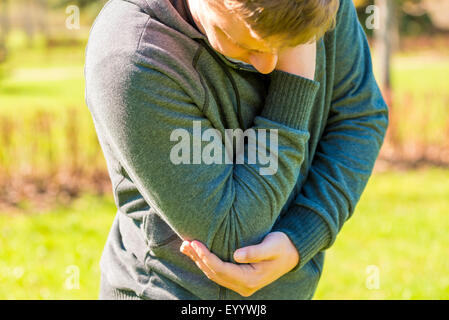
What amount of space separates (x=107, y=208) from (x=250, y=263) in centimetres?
538

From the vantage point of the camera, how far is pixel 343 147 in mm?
1722

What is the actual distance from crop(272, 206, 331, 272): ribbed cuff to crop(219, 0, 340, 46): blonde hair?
0.57 meters

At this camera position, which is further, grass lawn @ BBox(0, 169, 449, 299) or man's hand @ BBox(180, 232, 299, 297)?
grass lawn @ BBox(0, 169, 449, 299)

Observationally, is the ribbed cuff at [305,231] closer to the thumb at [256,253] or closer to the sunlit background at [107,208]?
the thumb at [256,253]

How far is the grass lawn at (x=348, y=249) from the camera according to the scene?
14.9 feet

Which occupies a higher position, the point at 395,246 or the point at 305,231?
the point at 305,231

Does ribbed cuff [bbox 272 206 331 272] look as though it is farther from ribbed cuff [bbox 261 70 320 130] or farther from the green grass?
the green grass

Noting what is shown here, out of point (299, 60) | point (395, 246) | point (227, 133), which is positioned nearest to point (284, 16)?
point (299, 60)

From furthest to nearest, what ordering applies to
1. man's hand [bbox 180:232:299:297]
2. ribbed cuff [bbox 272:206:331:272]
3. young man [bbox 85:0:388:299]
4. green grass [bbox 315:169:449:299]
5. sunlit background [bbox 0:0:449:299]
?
sunlit background [bbox 0:0:449:299], green grass [bbox 315:169:449:299], ribbed cuff [bbox 272:206:331:272], man's hand [bbox 180:232:299:297], young man [bbox 85:0:388:299]

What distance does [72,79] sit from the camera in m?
20.8

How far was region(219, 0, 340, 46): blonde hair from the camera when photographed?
4.06ft

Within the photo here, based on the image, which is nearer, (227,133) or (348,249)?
(227,133)

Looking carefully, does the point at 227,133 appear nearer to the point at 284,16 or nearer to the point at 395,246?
the point at 284,16

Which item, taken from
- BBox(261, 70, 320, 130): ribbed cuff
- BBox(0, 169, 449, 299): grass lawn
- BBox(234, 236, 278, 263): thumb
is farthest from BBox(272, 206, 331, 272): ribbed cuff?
BBox(0, 169, 449, 299): grass lawn
